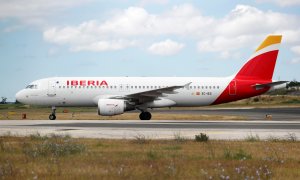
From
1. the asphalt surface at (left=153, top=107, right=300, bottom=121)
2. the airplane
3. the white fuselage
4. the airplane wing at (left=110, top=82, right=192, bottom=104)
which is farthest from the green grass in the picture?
the asphalt surface at (left=153, top=107, right=300, bottom=121)

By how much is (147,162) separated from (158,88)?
87.1 feet

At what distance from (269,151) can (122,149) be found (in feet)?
15.0

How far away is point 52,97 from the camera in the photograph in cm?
Answer: 3725

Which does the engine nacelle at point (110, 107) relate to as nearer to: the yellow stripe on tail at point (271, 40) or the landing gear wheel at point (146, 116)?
the landing gear wheel at point (146, 116)

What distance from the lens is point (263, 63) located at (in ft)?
126

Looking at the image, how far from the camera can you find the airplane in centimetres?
3706

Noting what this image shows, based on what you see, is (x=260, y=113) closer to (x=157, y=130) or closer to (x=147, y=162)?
(x=157, y=130)

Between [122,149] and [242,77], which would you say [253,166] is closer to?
[122,149]

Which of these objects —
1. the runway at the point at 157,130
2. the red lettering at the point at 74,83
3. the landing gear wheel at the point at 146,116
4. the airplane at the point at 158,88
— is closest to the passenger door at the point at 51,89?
the airplane at the point at 158,88

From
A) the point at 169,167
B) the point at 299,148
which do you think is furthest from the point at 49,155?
→ the point at 299,148

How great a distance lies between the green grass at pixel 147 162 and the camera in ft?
31.2

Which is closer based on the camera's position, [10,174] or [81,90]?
[10,174]

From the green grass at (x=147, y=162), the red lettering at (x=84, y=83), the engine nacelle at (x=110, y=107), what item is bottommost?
the green grass at (x=147, y=162)

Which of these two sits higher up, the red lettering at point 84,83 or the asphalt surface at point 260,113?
the red lettering at point 84,83
